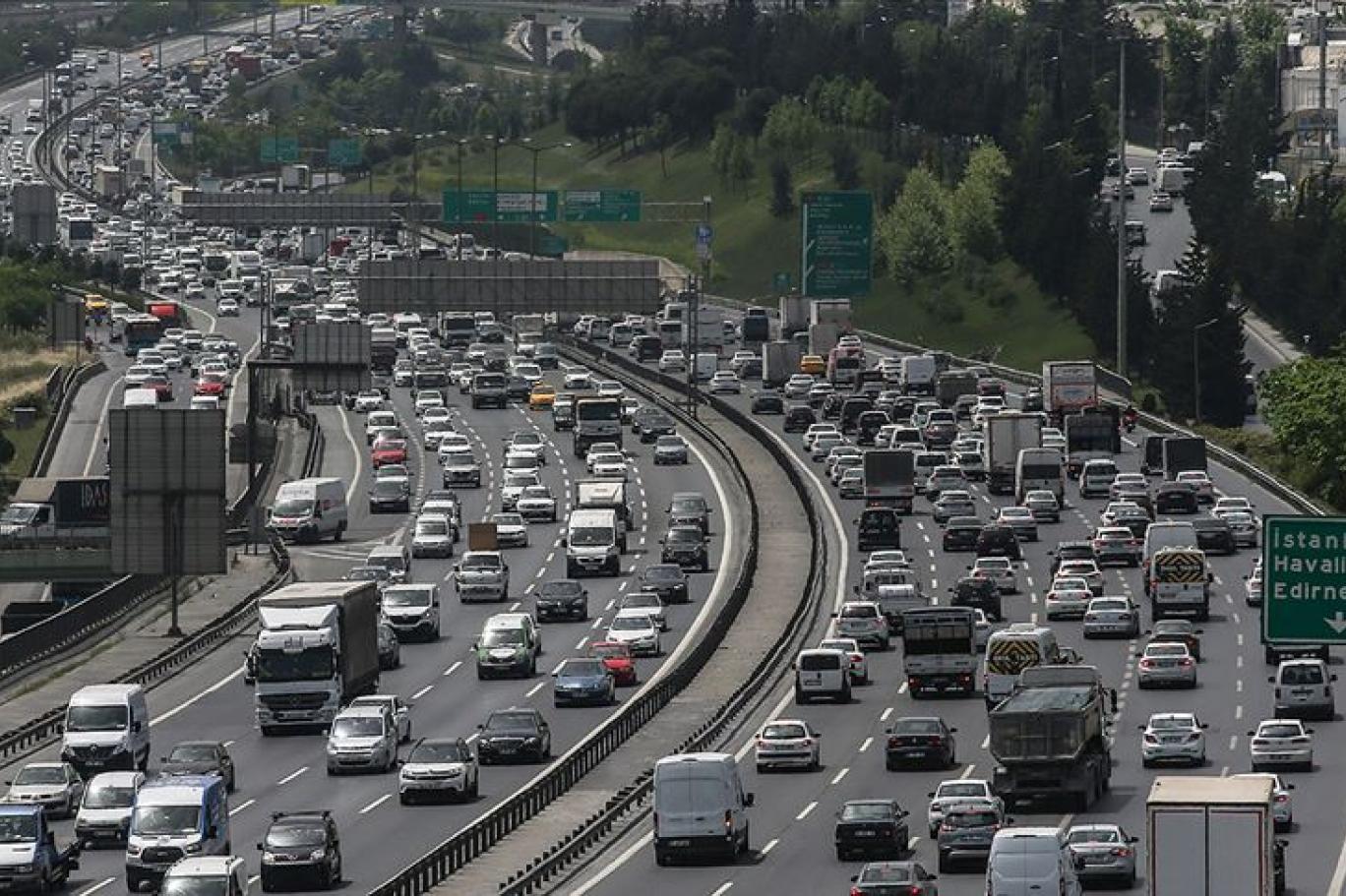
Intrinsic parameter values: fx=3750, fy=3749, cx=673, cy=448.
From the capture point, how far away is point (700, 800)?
63.2 metres

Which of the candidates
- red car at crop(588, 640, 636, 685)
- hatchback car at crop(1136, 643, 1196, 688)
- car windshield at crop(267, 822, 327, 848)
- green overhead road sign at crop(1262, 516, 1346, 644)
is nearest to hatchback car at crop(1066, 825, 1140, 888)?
car windshield at crop(267, 822, 327, 848)

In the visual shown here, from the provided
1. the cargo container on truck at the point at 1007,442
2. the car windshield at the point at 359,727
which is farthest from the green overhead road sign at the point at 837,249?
the car windshield at the point at 359,727

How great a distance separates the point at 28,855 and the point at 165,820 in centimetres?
270

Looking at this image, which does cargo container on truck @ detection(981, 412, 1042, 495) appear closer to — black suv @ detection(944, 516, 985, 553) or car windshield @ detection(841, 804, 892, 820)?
black suv @ detection(944, 516, 985, 553)

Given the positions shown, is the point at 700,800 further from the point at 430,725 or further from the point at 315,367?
the point at 315,367

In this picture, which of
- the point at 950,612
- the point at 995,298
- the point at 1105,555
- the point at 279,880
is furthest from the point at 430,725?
the point at 995,298

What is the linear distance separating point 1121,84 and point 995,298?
39.5 m

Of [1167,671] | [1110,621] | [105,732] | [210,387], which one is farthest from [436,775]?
[210,387]

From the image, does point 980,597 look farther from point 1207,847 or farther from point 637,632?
point 1207,847

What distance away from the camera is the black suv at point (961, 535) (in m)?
114

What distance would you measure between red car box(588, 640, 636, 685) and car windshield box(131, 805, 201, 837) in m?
28.2

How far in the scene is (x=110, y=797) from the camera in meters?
66.1

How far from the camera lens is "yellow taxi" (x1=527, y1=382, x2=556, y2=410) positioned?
545 ft

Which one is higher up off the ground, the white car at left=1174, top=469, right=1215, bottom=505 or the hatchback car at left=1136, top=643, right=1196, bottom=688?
the white car at left=1174, top=469, right=1215, bottom=505
